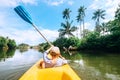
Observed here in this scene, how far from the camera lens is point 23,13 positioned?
932cm

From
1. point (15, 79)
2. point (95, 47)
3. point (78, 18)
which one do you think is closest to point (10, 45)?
point (78, 18)

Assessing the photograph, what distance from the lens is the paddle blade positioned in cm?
914

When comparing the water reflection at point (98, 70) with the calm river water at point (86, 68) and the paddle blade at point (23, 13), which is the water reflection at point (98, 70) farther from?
the paddle blade at point (23, 13)

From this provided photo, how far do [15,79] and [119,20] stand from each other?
30.6 meters

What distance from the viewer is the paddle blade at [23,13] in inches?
360

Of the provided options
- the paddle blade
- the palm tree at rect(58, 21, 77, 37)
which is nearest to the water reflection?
the paddle blade

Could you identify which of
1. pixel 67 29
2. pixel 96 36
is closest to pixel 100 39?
pixel 96 36

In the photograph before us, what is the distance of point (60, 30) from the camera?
5922 cm

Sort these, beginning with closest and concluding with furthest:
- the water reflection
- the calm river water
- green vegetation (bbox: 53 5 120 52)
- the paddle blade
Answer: the paddle blade
the water reflection
the calm river water
green vegetation (bbox: 53 5 120 52)

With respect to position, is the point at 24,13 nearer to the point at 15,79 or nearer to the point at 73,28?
the point at 15,79

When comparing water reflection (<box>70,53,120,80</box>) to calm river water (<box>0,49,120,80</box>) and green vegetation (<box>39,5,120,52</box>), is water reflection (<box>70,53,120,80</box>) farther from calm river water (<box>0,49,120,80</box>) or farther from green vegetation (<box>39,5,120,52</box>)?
green vegetation (<box>39,5,120,52</box>)

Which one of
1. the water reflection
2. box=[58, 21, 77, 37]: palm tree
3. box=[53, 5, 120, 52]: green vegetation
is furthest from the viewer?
box=[58, 21, 77, 37]: palm tree

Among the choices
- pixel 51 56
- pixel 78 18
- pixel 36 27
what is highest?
pixel 78 18

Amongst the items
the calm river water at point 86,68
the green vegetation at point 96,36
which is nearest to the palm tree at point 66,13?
the green vegetation at point 96,36
